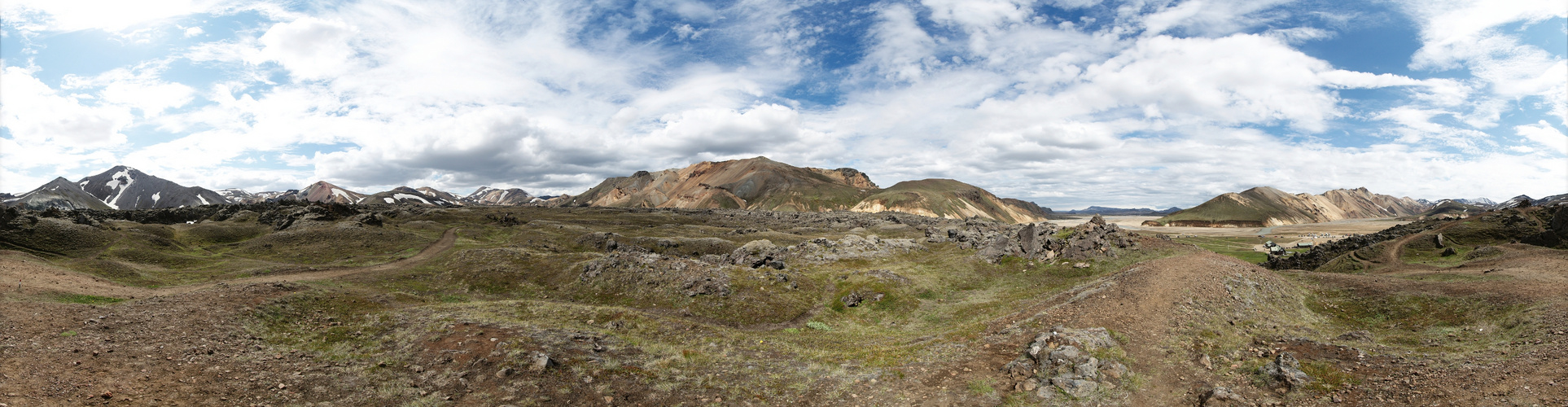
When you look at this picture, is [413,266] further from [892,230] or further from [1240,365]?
[892,230]

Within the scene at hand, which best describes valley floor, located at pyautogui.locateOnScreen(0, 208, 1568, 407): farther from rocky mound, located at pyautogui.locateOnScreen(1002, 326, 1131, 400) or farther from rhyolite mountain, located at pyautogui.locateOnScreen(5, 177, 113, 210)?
rhyolite mountain, located at pyautogui.locateOnScreen(5, 177, 113, 210)

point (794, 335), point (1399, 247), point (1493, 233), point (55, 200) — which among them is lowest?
point (794, 335)

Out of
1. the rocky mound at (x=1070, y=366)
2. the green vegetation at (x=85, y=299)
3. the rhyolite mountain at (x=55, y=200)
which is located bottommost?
the rocky mound at (x=1070, y=366)

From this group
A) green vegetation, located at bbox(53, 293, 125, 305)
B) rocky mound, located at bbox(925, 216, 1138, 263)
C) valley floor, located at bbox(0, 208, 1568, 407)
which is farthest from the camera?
rocky mound, located at bbox(925, 216, 1138, 263)

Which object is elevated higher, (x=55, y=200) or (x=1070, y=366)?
(x=55, y=200)

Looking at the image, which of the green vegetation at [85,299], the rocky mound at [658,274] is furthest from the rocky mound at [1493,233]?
the green vegetation at [85,299]

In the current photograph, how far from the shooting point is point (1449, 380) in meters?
15.0

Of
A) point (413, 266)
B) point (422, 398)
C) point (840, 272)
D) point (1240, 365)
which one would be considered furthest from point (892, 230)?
point (422, 398)

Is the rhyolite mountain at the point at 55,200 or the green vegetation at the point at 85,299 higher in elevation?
the rhyolite mountain at the point at 55,200

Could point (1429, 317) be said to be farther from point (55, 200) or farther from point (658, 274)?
point (55, 200)

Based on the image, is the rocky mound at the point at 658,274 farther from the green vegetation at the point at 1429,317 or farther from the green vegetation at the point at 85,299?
the green vegetation at the point at 1429,317

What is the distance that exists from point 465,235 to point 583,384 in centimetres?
9045

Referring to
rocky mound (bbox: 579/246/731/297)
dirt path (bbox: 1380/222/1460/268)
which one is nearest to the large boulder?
rocky mound (bbox: 579/246/731/297)

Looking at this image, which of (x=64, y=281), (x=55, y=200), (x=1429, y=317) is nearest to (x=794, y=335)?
(x=1429, y=317)
